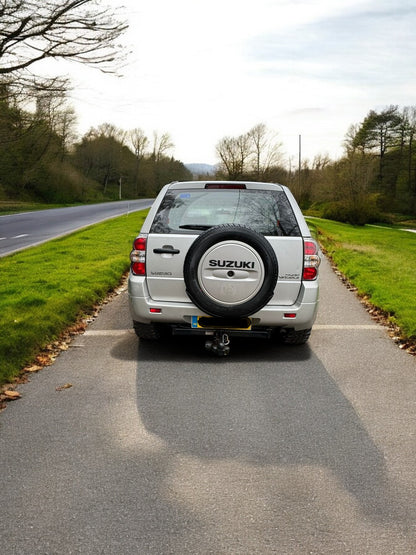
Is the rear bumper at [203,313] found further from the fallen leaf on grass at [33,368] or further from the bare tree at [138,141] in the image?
the bare tree at [138,141]

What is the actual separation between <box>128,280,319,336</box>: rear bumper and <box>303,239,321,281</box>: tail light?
8 cm

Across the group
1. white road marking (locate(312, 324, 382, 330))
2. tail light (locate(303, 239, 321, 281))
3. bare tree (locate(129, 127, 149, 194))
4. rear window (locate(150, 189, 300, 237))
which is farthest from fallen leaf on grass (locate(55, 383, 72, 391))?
bare tree (locate(129, 127, 149, 194))

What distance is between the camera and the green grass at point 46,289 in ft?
19.2

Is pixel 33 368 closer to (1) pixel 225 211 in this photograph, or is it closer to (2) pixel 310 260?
(1) pixel 225 211

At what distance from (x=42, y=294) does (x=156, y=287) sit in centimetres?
335

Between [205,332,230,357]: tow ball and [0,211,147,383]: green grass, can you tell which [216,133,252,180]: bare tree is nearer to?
[0,211,147,383]: green grass

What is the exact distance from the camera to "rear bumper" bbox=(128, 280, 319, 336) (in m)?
5.52

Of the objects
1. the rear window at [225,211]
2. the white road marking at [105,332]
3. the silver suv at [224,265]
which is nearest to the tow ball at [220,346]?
the silver suv at [224,265]

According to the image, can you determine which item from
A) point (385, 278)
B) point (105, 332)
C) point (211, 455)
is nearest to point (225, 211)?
point (105, 332)

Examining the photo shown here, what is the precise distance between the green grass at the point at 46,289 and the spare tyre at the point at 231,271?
1.93 m

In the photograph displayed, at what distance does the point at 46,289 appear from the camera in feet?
28.9

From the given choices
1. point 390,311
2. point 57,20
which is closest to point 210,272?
point 390,311

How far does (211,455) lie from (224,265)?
2219 mm

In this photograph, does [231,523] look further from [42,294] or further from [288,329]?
[42,294]
